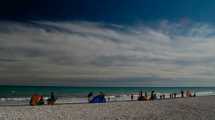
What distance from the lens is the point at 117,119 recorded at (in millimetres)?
16766

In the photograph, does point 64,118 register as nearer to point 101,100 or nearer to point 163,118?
point 163,118

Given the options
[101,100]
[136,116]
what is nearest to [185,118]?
[136,116]

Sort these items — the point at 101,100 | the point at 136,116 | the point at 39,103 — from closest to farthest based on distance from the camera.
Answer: the point at 136,116
the point at 39,103
the point at 101,100

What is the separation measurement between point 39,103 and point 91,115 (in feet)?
40.1

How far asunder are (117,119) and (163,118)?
8.84 feet

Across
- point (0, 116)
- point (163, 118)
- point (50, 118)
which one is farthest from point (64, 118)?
point (163, 118)

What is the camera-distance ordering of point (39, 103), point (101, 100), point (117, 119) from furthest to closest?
point (101, 100), point (39, 103), point (117, 119)

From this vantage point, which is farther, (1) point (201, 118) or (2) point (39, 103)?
(2) point (39, 103)

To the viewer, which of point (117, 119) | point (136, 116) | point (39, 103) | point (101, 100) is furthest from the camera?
point (101, 100)

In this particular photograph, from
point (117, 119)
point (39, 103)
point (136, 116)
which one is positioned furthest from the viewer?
point (39, 103)

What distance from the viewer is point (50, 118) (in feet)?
55.6

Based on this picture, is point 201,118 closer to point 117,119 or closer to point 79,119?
point 117,119

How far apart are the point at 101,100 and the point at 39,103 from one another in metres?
6.78

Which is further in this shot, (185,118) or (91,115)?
(91,115)
